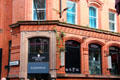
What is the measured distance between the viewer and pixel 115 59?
22.0m

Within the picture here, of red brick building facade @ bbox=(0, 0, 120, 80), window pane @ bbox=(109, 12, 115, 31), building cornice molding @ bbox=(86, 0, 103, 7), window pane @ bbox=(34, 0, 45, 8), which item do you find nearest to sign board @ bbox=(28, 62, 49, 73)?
red brick building facade @ bbox=(0, 0, 120, 80)

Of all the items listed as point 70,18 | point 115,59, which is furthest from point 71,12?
point 115,59

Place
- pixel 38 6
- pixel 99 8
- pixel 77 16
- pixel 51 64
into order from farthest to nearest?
1. pixel 99 8
2. pixel 77 16
3. pixel 38 6
4. pixel 51 64

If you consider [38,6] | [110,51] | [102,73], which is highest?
[38,6]

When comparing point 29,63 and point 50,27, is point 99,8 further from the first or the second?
point 29,63

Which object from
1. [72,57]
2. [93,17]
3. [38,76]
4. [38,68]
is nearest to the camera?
[38,68]

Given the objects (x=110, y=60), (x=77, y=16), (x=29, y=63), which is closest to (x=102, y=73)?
(x=110, y=60)

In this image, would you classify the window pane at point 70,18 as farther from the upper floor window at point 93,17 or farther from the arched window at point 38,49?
the arched window at point 38,49

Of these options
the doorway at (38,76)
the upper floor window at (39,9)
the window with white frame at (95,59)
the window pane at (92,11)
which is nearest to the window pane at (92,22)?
the window pane at (92,11)

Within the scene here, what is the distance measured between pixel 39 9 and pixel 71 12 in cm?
274

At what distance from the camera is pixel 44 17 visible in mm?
18359

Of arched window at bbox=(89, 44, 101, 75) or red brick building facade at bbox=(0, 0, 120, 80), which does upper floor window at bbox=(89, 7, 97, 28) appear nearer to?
red brick building facade at bbox=(0, 0, 120, 80)

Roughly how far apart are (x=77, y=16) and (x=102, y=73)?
17.2ft

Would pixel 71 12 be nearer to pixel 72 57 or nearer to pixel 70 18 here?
pixel 70 18
